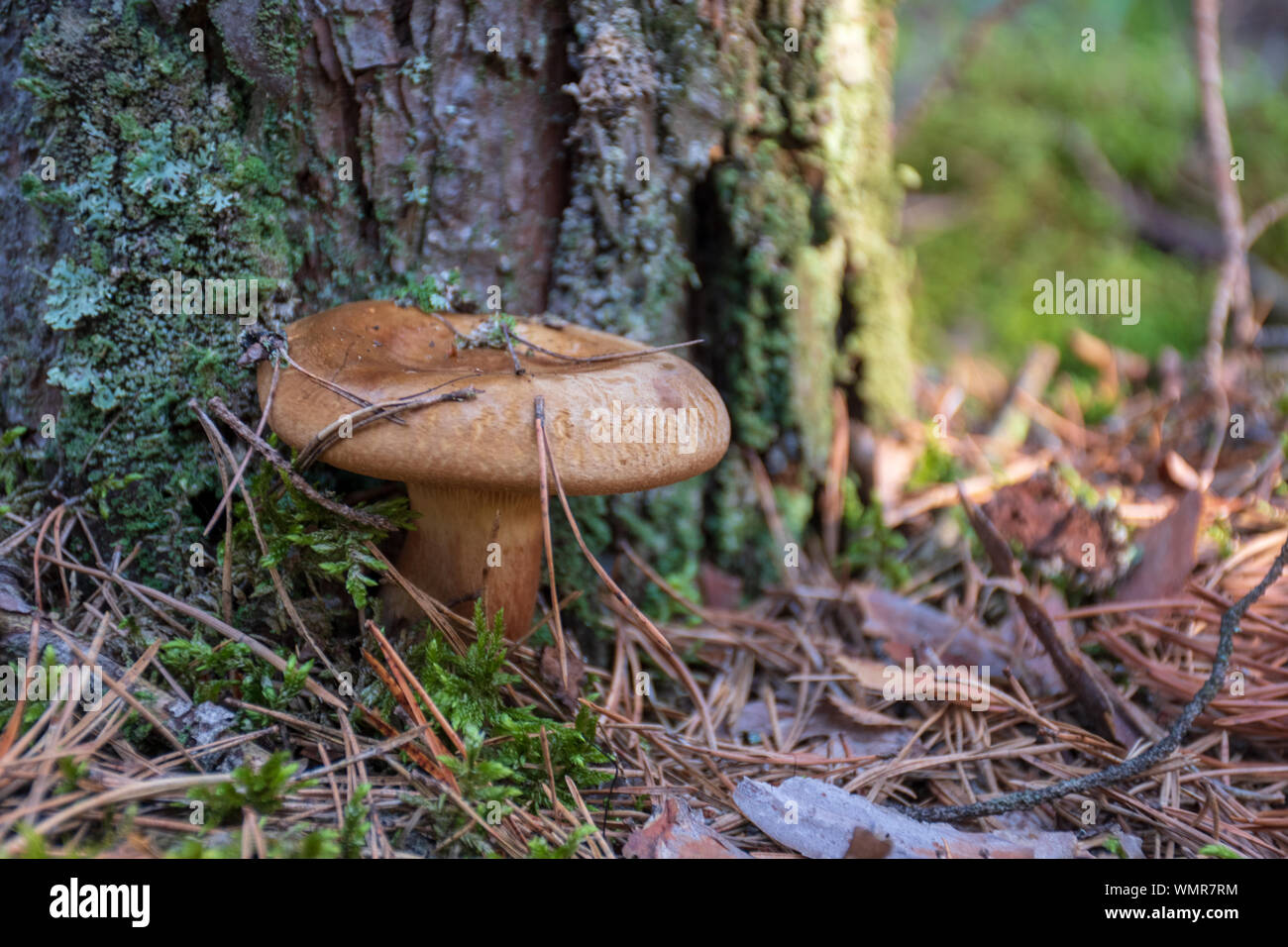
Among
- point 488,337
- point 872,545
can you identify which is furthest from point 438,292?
point 872,545

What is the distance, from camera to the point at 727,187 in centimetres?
273

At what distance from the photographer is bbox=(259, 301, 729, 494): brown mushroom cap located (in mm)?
1786

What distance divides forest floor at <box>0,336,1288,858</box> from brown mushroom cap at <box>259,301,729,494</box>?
0.40m

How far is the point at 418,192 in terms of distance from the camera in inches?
94.7

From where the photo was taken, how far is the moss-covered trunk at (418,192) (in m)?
2.13

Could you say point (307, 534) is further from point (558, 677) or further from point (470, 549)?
point (558, 677)

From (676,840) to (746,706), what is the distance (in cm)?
72

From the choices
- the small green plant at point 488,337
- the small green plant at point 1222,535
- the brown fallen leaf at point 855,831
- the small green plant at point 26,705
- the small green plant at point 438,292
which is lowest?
the brown fallen leaf at point 855,831

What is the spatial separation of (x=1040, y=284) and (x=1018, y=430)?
1914 mm

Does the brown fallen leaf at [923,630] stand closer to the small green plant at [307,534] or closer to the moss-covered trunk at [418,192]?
the moss-covered trunk at [418,192]

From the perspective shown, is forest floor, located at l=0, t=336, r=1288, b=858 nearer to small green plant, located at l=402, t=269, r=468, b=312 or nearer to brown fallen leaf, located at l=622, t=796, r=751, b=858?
brown fallen leaf, located at l=622, t=796, r=751, b=858

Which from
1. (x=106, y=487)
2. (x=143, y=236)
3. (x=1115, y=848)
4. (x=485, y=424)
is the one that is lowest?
(x=1115, y=848)

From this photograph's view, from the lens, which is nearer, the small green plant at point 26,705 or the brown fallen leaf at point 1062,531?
the small green plant at point 26,705

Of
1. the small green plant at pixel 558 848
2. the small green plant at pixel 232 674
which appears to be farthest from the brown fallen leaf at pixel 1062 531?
the small green plant at pixel 232 674
